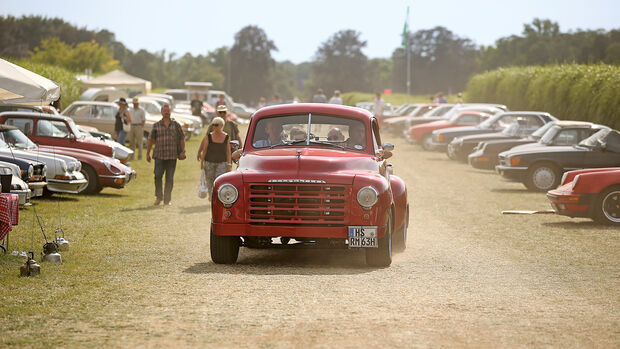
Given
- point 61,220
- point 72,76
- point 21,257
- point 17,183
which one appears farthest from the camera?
point 72,76

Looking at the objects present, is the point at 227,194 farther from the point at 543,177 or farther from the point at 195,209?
the point at 543,177

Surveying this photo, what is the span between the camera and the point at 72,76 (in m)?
50.5

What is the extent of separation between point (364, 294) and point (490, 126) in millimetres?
26053

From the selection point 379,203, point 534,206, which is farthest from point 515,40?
point 379,203

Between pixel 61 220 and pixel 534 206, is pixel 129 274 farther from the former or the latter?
pixel 534 206

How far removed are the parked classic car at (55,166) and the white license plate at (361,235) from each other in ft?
32.4

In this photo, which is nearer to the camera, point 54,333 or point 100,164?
point 54,333

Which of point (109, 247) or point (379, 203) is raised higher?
point (379, 203)

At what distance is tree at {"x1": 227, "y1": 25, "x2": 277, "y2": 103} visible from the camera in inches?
5906

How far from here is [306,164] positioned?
1118cm

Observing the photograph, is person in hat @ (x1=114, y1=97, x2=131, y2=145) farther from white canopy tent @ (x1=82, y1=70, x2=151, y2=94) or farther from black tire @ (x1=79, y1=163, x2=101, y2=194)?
white canopy tent @ (x1=82, y1=70, x2=151, y2=94)

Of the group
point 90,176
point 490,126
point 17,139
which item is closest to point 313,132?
point 17,139

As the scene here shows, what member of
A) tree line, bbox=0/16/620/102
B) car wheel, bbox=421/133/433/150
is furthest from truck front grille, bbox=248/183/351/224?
tree line, bbox=0/16/620/102

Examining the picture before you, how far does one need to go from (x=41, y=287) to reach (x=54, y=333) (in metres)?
2.33
